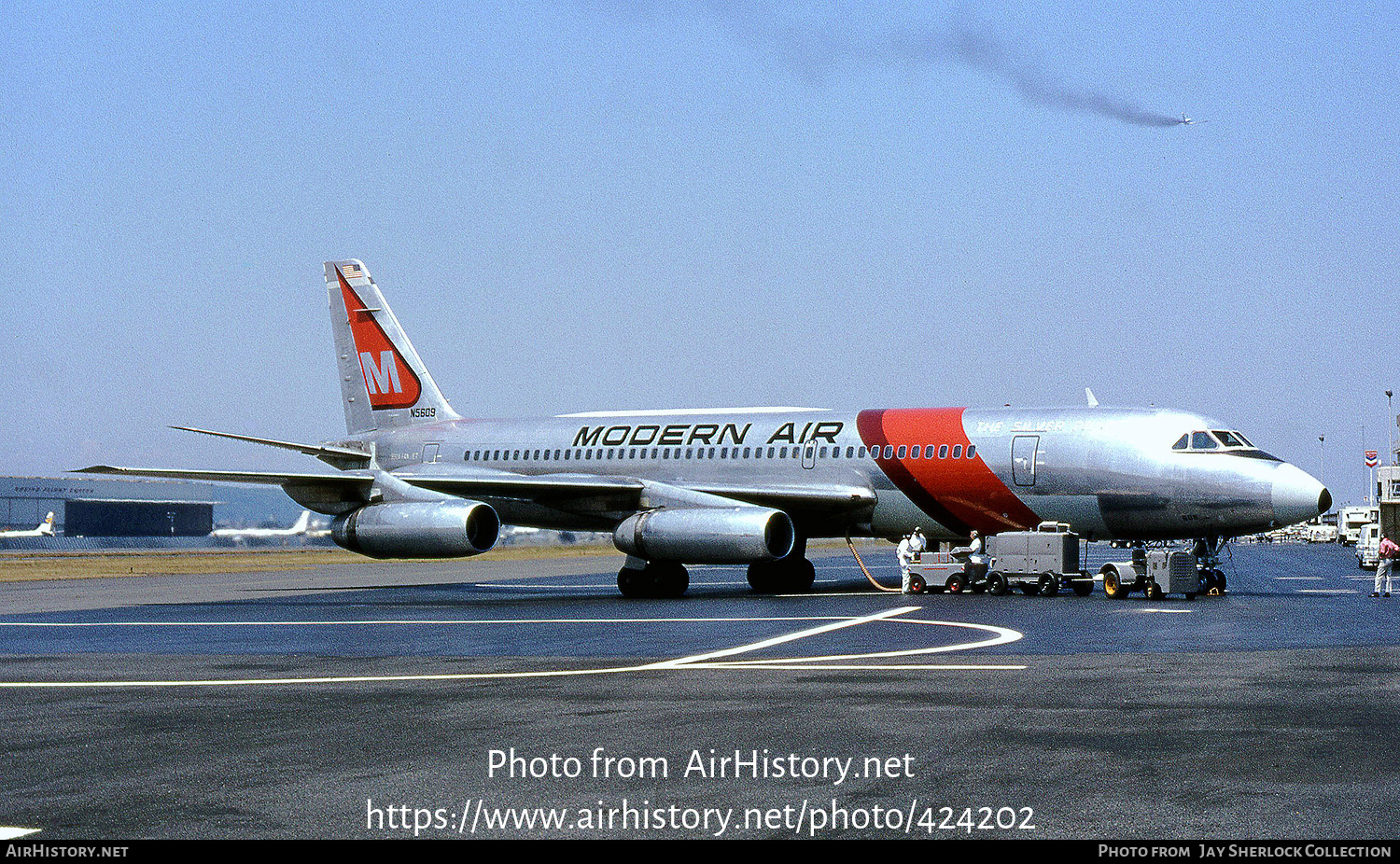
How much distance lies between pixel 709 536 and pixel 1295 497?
1248cm

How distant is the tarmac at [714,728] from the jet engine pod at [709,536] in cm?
690

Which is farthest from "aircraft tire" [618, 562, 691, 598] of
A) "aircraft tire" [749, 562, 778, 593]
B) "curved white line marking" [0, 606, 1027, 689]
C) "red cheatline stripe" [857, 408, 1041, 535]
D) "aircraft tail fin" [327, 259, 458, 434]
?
"curved white line marking" [0, 606, 1027, 689]

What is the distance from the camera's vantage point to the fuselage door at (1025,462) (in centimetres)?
3312

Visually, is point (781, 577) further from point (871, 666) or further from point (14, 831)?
point (14, 831)

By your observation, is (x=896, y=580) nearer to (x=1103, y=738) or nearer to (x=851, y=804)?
(x=1103, y=738)

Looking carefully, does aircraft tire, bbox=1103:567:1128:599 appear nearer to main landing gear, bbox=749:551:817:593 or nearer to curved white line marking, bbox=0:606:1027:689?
main landing gear, bbox=749:551:817:593

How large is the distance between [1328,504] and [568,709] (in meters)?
21.9

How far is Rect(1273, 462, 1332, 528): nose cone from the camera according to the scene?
100 ft

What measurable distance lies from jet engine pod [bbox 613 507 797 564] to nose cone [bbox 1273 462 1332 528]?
10453mm

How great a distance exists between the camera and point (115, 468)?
32.9m

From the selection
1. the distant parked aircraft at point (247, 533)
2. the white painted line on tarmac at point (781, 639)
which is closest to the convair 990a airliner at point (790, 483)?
the white painted line on tarmac at point (781, 639)

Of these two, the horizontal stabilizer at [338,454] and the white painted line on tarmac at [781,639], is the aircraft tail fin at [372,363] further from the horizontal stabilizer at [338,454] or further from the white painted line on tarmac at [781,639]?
the white painted line on tarmac at [781,639]
